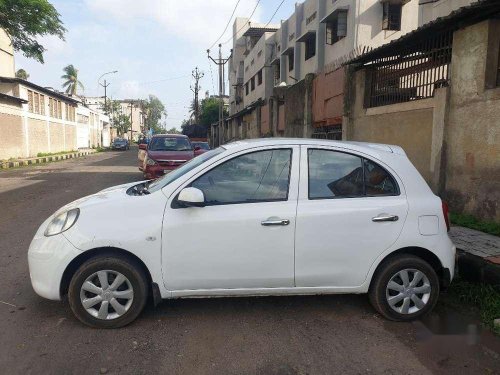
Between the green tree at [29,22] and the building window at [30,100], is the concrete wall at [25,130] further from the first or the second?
the green tree at [29,22]

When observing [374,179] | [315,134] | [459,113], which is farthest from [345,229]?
[315,134]

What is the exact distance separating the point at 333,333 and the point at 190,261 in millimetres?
1371

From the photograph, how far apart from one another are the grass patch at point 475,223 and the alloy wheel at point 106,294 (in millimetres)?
5073

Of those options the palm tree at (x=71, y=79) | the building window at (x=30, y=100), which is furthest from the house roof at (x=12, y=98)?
the palm tree at (x=71, y=79)

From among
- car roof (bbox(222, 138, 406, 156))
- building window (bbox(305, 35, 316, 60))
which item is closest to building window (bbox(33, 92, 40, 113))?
building window (bbox(305, 35, 316, 60))

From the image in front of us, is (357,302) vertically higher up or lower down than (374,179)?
lower down

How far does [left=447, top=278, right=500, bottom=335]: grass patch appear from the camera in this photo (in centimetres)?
395

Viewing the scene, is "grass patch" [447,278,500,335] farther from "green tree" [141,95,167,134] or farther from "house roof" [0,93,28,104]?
"green tree" [141,95,167,134]

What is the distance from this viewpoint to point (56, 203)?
9789 millimetres

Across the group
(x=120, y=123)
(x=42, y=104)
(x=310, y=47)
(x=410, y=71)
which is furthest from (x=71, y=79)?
(x=410, y=71)

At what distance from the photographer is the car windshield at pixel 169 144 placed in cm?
1316

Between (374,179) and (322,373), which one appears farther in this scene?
(374,179)

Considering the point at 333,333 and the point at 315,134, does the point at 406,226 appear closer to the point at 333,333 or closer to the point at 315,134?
the point at 333,333

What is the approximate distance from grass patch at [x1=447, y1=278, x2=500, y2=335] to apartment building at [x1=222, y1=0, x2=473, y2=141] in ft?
24.1
